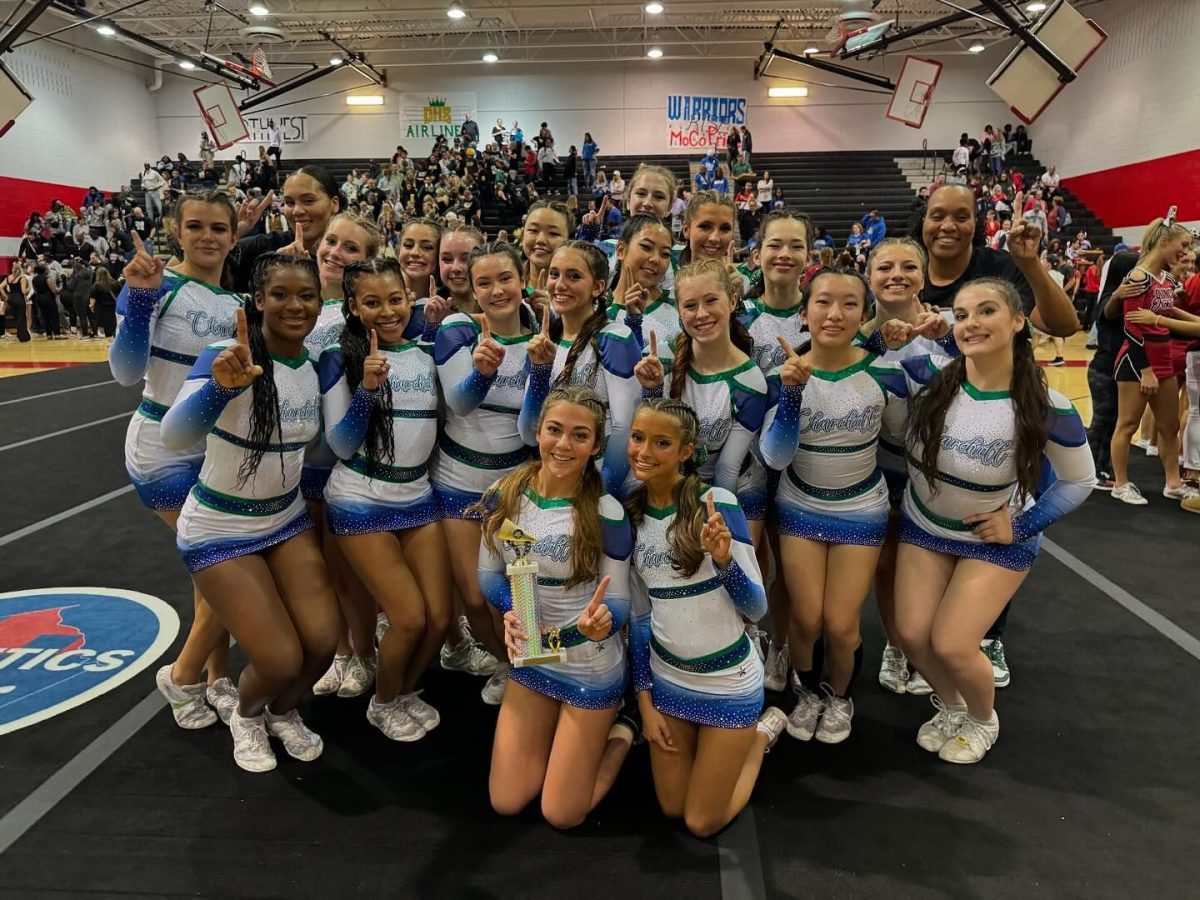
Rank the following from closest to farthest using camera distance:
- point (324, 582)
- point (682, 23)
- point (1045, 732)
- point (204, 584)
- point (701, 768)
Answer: point (701, 768), point (204, 584), point (324, 582), point (1045, 732), point (682, 23)

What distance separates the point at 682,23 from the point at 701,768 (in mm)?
23688

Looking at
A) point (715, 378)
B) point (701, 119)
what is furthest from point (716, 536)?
point (701, 119)

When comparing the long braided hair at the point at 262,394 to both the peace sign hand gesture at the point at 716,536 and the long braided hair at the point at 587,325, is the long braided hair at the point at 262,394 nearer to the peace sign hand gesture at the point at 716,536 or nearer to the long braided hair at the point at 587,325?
the long braided hair at the point at 587,325

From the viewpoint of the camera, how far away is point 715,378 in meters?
2.75

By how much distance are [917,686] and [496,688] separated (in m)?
1.73

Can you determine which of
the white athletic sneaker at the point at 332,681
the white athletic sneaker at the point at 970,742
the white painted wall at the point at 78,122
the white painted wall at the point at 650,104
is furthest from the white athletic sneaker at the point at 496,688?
the white painted wall at the point at 650,104

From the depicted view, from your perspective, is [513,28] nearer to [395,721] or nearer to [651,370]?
[651,370]

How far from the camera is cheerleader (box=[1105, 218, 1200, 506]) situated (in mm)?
5223

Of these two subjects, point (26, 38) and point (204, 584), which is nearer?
point (204, 584)

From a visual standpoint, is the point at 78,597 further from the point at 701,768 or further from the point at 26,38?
the point at 26,38

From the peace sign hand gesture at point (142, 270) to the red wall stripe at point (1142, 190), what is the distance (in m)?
18.2

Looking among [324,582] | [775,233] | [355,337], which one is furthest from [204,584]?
[775,233]

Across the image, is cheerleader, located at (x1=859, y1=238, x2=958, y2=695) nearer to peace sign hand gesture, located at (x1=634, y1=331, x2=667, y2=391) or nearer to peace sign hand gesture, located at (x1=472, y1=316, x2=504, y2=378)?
peace sign hand gesture, located at (x1=634, y1=331, x2=667, y2=391)

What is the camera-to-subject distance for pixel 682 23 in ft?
72.7
